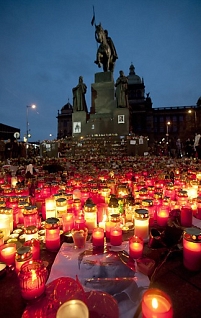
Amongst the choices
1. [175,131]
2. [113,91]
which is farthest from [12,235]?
[175,131]

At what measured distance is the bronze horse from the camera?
66.4 feet

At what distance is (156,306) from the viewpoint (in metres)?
1.22

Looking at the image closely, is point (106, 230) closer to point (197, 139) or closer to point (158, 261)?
point (158, 261)

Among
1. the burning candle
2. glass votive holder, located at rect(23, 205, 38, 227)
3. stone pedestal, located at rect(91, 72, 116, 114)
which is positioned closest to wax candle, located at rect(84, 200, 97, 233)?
the burning candle

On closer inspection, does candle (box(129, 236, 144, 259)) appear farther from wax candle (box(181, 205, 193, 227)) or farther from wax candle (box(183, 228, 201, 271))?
wax candle (box(181, 205, 193, 227))

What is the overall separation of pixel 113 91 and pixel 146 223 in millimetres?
19114

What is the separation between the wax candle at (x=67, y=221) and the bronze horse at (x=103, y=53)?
20.9m

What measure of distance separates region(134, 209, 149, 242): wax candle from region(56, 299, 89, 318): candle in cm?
147

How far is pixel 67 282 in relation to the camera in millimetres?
1673

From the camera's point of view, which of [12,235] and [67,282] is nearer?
[67,282]

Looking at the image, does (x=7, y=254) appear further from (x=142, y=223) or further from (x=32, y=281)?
(x=142, y=223)

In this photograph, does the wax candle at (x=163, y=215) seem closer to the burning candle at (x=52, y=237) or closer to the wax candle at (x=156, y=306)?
the burning candle at (x=52, y=237)

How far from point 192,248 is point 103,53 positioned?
73.5 ft

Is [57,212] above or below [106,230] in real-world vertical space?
above
